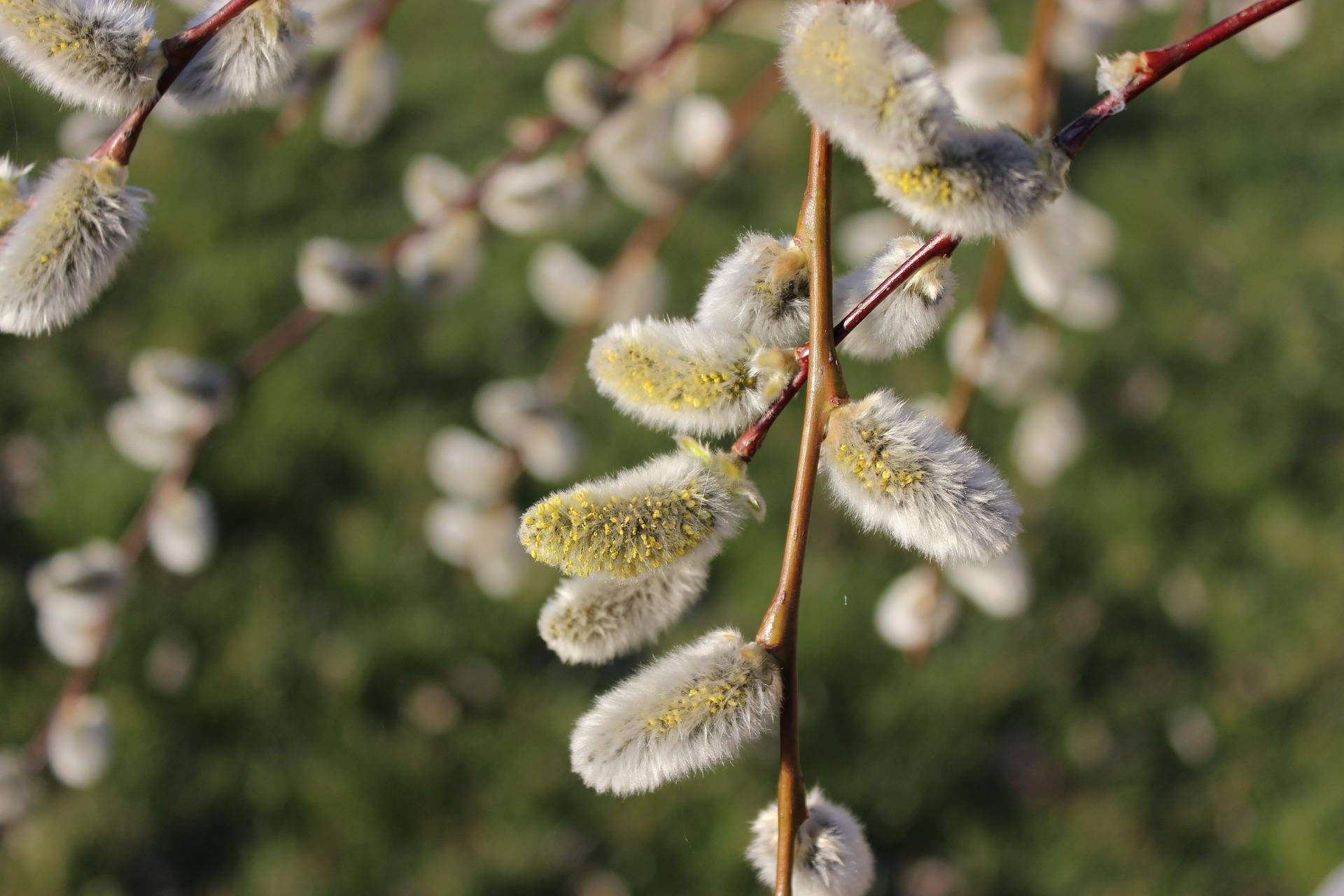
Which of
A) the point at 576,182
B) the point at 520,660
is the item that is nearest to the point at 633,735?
the point at 576,182

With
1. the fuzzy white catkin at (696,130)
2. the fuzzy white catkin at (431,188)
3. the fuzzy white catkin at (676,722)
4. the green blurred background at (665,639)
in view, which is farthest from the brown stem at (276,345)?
the fuzzy white catkin at (676,722)

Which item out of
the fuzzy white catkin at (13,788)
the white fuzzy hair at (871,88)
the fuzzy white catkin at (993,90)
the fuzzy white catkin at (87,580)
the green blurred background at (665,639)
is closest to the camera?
the white fuzzy hair at (871,88)

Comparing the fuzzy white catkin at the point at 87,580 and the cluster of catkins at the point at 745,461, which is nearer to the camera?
the cluster of catkins at the point at 745,461

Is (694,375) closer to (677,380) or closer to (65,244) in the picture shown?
(677,380)

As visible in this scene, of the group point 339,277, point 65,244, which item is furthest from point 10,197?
point 339,277

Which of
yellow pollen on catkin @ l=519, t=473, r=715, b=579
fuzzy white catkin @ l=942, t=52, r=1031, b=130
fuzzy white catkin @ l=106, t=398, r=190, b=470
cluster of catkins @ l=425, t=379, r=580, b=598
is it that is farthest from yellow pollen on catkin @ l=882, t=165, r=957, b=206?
fuzzy white catkin @ l=106, t=398, r=190, b=470

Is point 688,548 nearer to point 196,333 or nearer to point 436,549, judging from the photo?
point 436,549

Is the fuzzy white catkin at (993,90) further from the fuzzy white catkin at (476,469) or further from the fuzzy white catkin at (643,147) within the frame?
the fuzzy white catkin at (476,469)
